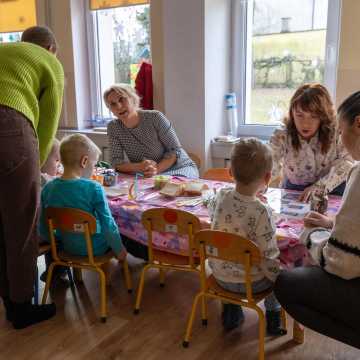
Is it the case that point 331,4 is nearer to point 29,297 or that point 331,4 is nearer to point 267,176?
point 267,176

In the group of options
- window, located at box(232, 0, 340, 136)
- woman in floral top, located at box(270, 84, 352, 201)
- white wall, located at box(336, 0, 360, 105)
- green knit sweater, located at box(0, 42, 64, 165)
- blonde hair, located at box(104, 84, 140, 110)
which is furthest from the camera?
window, located at box(232, 0, 340, 136)

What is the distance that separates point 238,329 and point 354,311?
2.46ft

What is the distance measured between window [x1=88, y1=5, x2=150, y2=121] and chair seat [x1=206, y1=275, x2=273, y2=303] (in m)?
2.67

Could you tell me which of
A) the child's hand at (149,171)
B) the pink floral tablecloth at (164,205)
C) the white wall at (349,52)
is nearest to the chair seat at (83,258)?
the pink floral tablecloth at (164,205)

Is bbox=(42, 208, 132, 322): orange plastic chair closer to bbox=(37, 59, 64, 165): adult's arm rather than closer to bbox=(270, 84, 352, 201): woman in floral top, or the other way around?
bbox=(37, 59, 64, 165): adult's arm

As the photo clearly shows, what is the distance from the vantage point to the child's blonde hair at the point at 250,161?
173 cm

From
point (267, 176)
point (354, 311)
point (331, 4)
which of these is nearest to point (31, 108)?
point (267, 176)

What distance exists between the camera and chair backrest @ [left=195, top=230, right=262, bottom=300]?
5.45 ft

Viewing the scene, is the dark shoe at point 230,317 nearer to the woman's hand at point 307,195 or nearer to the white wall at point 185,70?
the woman's hand at point 307,195

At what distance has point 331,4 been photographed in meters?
3.13

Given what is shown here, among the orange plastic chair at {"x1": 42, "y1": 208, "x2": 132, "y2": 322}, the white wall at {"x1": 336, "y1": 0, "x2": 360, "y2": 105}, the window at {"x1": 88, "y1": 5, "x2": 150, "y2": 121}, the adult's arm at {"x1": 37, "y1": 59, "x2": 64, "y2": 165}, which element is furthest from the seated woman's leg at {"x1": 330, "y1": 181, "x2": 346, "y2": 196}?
the window at {"x1": 88, "y1": 5, "x2": 150, "y2": 121}

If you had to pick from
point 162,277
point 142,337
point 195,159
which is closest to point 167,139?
point 195,159

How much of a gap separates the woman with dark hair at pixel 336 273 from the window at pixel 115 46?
9.17ft

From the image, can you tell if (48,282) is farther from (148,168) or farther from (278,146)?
(278,146)
